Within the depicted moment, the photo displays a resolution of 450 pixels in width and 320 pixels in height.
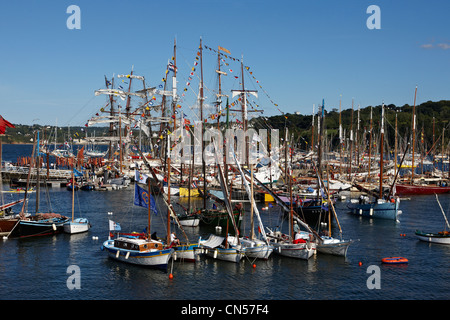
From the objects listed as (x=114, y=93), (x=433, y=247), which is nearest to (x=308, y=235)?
(x=433, y=247)

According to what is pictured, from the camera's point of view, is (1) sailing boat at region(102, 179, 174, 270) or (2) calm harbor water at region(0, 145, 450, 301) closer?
(2) calm harbor water at region(0, 145, 450, 301)

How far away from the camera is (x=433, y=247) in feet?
193

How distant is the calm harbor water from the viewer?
138 ft

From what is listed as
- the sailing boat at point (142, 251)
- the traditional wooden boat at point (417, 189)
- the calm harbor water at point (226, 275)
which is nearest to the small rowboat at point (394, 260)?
the calm harbor water at point (226, 275)

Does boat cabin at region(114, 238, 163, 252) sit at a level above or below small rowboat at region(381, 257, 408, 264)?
above

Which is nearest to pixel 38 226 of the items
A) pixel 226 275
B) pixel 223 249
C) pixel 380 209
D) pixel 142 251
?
pixel 142 251

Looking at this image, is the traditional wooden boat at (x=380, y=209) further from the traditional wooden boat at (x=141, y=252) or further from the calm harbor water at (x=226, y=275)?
the traditional wooden boat at (x=141, y=252)

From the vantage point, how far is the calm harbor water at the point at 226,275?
138 feet

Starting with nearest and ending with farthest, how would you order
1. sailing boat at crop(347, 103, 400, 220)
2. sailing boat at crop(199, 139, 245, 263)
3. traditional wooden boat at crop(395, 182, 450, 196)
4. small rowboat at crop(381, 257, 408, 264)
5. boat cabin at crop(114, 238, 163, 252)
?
1. boat cabin at crop(114, 238, 163, 252)
2. sailing boat at crop(199, 139, 245, 263)
3. small rowboat at crop(381, 257, 408, 264)
4. sailing boat at crop(347, 103, 400, 220)
5. traditional wooden boat at crop(395, 182, 450, 196)

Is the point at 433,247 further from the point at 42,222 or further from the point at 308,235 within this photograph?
the point at 42,222

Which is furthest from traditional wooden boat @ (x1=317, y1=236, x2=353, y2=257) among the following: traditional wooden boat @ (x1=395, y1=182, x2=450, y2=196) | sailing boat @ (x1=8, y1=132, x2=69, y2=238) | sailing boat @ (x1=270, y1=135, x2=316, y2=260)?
traditional wooden boat @ (x1=395, y1=182, x2=450, y2=196)

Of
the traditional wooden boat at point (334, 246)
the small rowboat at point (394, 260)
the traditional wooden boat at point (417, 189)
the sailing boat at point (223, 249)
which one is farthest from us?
the traditional wooden boat at point (417, 189)

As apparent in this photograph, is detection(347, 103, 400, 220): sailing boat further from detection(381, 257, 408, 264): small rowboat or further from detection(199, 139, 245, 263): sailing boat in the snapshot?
detection(199, 139, 245, 263): sailing boat
